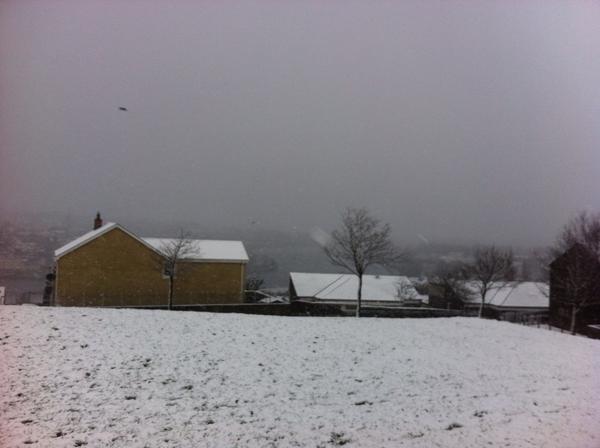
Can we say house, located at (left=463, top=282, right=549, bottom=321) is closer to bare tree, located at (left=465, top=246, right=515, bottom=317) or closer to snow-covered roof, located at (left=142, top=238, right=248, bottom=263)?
bare tree, located at (left=465, top=246, right=515, bottom=317)

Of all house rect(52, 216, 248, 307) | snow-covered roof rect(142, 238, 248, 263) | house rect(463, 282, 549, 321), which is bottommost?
house rect(463, 282, 549, 321)

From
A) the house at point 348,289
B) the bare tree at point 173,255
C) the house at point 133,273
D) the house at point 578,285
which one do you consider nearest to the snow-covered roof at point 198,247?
the house at point 133,273

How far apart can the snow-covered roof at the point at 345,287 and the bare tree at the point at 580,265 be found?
15441mm

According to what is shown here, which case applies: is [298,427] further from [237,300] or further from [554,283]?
[554,283]

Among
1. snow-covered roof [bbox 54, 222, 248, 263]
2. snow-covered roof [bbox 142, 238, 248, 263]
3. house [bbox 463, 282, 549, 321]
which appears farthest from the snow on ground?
house [bbox 463, 282, 549, 321]

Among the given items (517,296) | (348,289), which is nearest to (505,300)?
(517,296)

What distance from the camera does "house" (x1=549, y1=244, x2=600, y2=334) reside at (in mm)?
30250

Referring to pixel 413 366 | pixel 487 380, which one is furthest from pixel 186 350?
pixel 487 380

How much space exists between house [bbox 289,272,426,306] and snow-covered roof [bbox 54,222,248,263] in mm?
10479

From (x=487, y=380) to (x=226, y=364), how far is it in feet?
23.9

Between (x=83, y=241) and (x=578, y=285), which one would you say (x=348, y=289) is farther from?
(x=83, y=241)

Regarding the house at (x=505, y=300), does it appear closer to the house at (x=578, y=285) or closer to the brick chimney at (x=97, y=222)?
the house at (x=578, y=285)

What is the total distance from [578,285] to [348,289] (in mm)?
20637

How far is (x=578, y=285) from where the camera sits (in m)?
30.8
